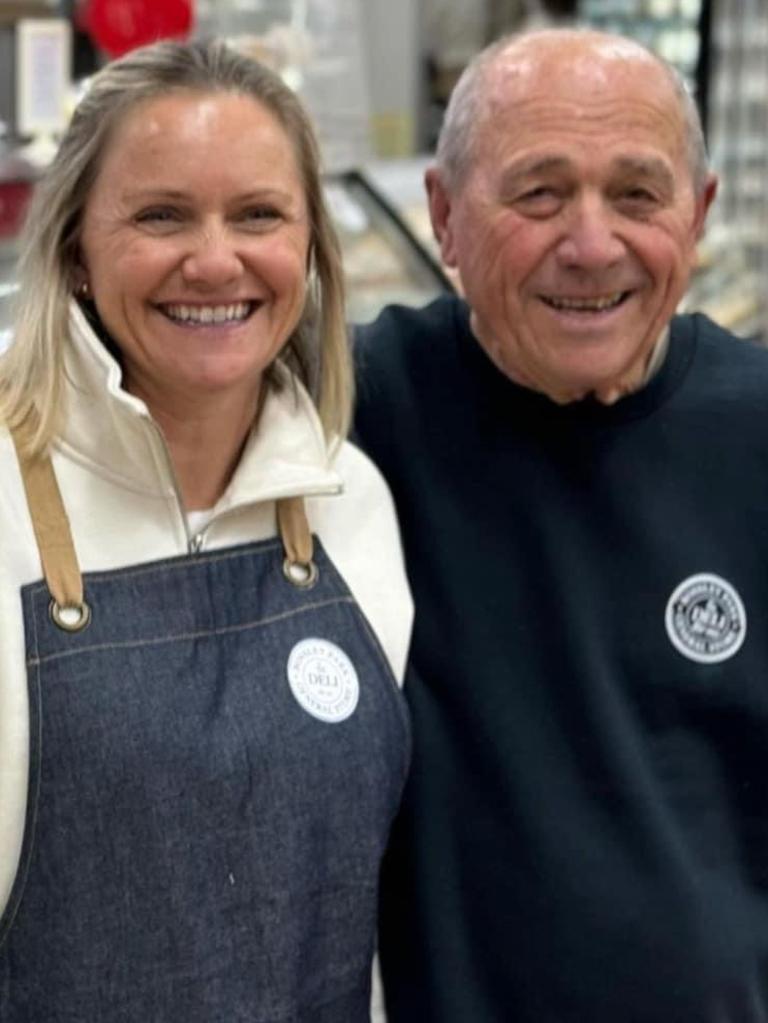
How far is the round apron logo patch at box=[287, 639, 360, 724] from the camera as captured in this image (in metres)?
1.77

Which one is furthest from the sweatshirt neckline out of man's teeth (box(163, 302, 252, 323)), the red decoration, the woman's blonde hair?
the red decoration

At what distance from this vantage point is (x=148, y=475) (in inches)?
68.9

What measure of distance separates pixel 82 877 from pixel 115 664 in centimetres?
21

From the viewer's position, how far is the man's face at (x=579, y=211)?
1922 millimetres

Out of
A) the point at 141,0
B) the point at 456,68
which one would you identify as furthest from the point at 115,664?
the point at 456,68

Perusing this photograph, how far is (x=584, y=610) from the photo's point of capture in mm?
1938

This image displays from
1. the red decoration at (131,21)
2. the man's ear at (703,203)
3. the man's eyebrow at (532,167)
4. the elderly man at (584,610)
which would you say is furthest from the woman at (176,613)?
the red decoration at (131,21)

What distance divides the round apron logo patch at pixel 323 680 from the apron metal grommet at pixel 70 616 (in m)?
0.23

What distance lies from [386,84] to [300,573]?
582 cm

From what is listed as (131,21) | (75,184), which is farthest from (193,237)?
(131,21)

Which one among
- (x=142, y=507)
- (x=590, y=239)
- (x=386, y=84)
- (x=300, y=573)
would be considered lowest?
(x=386, y=84)

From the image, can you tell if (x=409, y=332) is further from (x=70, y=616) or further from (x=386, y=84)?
(x=386, y=84)

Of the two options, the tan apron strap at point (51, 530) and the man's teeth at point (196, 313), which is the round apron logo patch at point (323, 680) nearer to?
the tan apron strap at point (51, 530)

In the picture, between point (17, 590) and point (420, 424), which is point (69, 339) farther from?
point (420, 424)
